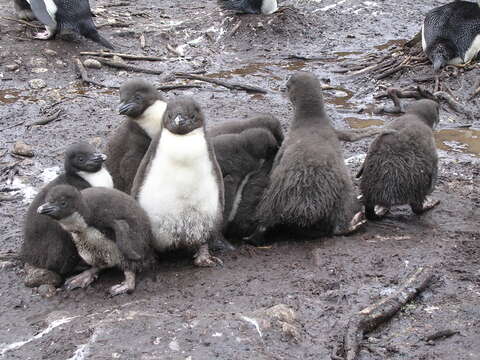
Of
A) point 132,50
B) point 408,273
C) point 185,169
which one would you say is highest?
point 132,50

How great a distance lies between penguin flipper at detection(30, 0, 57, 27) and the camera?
33.6 ft

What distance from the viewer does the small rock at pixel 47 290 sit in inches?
176

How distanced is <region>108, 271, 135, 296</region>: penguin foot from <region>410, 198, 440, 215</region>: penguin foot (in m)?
2.71

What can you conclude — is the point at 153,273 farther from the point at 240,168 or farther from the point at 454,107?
the point at 454,107

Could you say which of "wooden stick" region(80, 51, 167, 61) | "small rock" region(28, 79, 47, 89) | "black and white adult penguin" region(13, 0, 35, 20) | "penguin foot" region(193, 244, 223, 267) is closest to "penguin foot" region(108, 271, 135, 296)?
"penguin foot" region(193, 244, 223, 267)

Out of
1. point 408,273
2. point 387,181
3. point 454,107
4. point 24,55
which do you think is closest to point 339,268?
point 408,273

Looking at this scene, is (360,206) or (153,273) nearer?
(153,273)

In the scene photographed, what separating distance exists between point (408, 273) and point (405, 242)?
0.68 m

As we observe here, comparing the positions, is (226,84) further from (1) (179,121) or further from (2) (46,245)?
(2) (46,245)

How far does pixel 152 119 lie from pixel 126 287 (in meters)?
1.76

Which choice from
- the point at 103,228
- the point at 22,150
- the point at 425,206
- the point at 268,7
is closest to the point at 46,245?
the point at 103,228

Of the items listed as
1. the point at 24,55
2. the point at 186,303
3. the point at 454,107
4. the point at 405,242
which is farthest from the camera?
the point at 24,55

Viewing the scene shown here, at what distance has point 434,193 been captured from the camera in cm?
625

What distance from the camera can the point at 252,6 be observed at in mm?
12281
